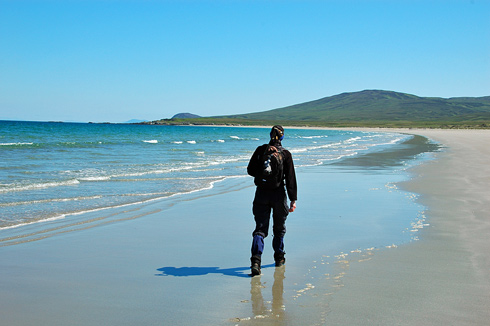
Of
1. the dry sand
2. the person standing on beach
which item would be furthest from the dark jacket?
the dry sand

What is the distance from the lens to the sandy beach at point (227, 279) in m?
4.39

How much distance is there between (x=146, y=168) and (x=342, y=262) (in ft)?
49.9

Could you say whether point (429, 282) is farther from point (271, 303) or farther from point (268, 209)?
point (268, 209)

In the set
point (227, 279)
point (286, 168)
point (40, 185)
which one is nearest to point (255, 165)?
point (286, 168)

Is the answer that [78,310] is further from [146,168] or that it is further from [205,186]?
[146,168]

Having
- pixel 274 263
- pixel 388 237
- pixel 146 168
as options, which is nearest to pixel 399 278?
pixel 274 263

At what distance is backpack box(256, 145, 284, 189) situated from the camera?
5762 millimetres

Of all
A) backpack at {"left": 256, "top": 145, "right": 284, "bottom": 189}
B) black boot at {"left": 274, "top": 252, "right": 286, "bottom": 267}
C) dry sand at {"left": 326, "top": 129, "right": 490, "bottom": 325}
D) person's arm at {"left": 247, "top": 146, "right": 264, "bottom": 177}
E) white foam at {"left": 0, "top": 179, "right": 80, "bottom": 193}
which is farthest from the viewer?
white foam at {"left": 0, "top": 179, "right": 80, "bottom": 193}

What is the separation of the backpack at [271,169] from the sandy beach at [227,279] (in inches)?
40.1

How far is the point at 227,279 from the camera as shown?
5.50 m

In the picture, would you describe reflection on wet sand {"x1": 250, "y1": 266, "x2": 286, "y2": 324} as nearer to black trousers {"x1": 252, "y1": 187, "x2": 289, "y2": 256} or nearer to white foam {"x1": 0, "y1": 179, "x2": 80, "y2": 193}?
black trousers {"x1": 252, "y1": 187, "x2": 289, "y2": 256}

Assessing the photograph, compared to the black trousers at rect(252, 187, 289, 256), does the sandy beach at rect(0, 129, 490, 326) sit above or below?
below

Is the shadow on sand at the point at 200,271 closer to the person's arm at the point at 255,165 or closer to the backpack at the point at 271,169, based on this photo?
the backpack at the point at 271,169

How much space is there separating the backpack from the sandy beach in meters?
1.02
